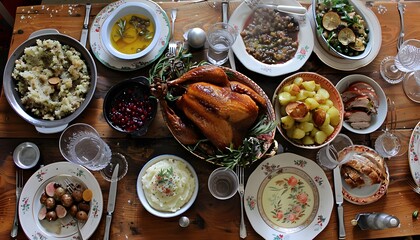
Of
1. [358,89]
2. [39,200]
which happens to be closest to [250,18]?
[358,89]

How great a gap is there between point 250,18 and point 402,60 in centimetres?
70

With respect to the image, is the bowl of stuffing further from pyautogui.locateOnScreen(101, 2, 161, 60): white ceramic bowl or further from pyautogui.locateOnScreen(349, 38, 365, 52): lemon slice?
pyautogui.locateOnScreen(349, 38, 365, 52): lemon slice

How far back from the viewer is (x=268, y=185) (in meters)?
1.58

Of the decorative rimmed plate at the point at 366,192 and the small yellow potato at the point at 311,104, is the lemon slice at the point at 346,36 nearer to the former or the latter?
the small yellow potato at the point at 311,104

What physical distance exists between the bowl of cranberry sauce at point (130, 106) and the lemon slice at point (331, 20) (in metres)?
0.82

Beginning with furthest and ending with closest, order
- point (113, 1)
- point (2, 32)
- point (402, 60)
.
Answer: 1. point (2, 32)
2. point (113, 1)
3. point (402, 60)

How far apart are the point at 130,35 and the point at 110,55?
0.13 metres

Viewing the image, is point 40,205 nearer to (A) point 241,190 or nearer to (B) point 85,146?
(B) point 85,146

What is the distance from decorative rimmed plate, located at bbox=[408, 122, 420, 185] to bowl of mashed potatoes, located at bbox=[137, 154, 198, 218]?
920 mm

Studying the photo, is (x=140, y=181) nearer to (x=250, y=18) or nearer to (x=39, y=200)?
(x=39, y=200)

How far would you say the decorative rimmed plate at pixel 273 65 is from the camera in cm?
164

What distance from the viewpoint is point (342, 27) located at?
170 centimetres

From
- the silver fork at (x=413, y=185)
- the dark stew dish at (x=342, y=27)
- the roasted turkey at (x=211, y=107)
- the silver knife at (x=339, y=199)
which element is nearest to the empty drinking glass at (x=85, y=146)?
the roasted turkey at (x=211, y=107)

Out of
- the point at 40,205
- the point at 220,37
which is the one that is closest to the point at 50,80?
the point at 40,205
